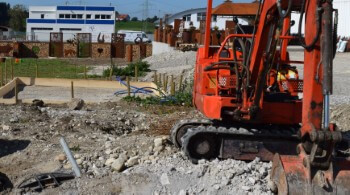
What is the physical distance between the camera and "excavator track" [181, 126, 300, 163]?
8773 mm

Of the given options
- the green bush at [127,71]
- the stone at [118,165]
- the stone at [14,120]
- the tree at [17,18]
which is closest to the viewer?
the stone at [118,165]

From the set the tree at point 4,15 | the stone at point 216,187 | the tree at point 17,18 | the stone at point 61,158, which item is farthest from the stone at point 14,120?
the tree at point 4,15

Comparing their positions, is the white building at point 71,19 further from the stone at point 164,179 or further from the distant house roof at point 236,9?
the stone at point 164,179

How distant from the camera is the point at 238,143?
346 inches

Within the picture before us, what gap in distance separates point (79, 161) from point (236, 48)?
2.88 m

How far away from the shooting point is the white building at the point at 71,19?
8431cm

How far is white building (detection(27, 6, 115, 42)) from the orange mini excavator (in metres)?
74.8

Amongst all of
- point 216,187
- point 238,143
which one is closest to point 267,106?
point 238,143

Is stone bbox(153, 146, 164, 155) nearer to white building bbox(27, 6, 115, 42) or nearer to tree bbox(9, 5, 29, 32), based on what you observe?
white building bbox(27, 6, 115, 42)

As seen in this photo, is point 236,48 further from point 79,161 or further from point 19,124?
point 19,124

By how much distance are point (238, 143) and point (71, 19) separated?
267 feet

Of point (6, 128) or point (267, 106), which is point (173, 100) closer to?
point (6, 128)

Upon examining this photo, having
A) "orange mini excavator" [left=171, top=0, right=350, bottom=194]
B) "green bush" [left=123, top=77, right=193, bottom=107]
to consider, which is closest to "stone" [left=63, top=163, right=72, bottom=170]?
"orange mini excavator" [left=171, top=0, right=350, bottom=194]

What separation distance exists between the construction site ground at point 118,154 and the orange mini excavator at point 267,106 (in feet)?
1.53
